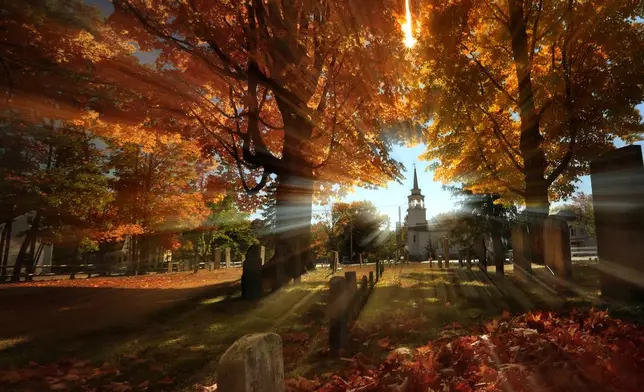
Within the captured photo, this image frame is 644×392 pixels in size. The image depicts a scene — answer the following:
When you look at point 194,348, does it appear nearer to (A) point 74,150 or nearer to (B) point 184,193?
(A) point 74,150

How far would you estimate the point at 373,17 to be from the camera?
938 cm

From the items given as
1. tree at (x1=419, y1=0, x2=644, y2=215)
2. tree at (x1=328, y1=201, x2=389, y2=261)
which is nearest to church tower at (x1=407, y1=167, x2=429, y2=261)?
tree at (x1=328, y1=201, x2=389, y2=261)

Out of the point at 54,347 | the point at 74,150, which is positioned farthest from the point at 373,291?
the point at 74,150

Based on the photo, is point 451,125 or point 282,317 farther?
point 451,125

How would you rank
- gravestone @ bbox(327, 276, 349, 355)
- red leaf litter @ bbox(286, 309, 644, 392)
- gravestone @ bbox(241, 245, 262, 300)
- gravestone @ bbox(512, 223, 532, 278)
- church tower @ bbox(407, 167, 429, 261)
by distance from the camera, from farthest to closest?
church tower @ bbox(407, 167, 429, 261) → gravestone @ bbox(512, 223, 532, 278) → gravestone @ bbox(241, 245, 262, 300) → gravestone @ bbox(327, 276, 349, 355) → red leaf litter @ bbox(286, 309, 644, 392)

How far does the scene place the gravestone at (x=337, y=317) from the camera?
4.88 metres

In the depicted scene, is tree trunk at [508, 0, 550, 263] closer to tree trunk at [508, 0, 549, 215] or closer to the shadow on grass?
tree trunk at [508, 0, 549, 215]

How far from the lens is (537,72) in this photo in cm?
1467

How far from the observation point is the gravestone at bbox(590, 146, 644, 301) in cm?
685

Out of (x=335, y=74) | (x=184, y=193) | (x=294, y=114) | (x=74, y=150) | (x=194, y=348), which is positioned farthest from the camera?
(x=184, y=193)

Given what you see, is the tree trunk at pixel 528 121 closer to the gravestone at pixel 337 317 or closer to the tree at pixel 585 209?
the gravestone at pixel 337 317

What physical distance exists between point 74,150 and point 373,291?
66.0ft

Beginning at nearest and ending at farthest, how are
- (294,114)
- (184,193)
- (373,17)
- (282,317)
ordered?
(282,317)
(373,17)
(294,114)
(184,193)

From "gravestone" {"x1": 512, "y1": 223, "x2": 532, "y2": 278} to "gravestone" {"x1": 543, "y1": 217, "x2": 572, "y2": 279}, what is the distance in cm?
58
